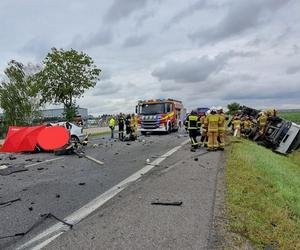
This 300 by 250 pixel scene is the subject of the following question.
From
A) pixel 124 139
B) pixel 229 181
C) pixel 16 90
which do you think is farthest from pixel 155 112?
pixel 229 181

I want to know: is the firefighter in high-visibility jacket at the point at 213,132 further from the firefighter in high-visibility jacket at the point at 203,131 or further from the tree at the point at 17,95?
the tree at the point at 17,95

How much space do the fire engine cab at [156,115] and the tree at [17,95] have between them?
11.2 metres

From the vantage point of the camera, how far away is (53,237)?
15.9ft

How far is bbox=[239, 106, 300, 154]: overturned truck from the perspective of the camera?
20.7 metres

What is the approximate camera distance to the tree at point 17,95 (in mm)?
34812

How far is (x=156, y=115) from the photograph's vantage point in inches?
1107

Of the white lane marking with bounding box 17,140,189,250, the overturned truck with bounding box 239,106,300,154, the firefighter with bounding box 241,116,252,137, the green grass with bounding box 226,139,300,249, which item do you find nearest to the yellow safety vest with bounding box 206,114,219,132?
the green grass with bounding box 226,139,300,249

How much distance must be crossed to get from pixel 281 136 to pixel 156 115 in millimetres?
9860

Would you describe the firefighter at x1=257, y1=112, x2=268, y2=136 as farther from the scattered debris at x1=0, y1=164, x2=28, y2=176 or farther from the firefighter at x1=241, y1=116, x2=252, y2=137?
the scattered debris at x1=0, y1=164, x2=28, y2=176

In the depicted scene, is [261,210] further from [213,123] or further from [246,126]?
[246,126]

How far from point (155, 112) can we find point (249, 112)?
671cm

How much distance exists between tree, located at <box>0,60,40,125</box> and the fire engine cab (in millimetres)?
11174

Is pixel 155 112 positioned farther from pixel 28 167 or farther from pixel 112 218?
pixel 112 218

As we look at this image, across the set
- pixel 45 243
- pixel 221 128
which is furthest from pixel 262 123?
pixel 45 243
